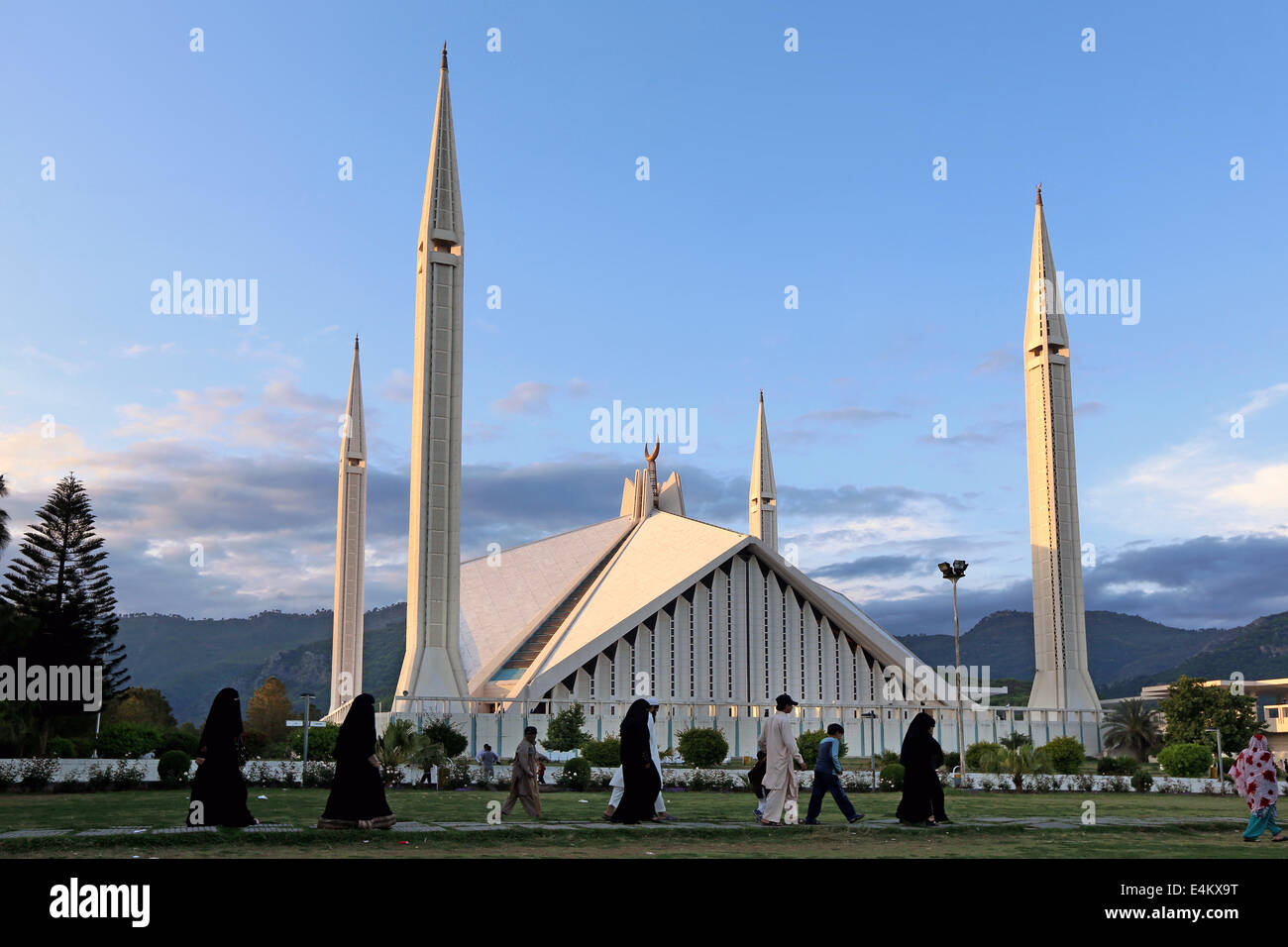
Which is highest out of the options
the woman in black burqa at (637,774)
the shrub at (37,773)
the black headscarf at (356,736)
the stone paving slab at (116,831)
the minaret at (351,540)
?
the minaret at (351,540)

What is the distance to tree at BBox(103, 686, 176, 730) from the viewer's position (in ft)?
159

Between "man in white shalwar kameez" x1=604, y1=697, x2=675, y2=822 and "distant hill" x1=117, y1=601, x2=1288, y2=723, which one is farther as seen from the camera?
"distant hill" x1=117, y1=601, x2=1288, y2=723

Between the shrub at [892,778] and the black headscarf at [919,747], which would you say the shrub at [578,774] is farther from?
the black headscarf at [919,747]

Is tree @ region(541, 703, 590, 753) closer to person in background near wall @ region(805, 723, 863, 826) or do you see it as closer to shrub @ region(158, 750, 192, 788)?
shrub @ region(158, 750, 192, 788)

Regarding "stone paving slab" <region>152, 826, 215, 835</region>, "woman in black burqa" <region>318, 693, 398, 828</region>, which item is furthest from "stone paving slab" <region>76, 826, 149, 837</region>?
"woman in black burqa" <region>318, 693, 398, 828</region>

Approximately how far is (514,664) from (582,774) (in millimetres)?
18208

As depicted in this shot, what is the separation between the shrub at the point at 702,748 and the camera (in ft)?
78.4

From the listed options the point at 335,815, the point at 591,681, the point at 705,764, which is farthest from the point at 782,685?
the point at 335,815

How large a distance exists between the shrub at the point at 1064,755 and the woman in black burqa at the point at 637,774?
1481cm

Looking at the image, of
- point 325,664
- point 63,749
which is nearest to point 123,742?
point 63,749

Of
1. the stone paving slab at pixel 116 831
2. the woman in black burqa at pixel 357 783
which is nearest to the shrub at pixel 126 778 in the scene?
the stone paving slab at pixel 116 831

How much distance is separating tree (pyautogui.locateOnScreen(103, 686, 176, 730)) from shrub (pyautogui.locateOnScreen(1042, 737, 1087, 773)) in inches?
1400

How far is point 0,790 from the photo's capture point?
16.3 metres
